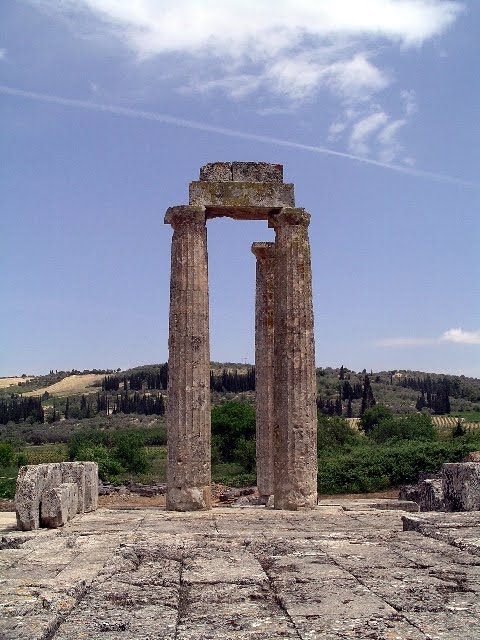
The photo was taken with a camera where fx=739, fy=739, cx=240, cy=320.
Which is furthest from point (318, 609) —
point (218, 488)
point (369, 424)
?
point (369, 424)

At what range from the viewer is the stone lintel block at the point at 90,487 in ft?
51.6

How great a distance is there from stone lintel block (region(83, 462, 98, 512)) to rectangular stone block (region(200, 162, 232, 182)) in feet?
22.6

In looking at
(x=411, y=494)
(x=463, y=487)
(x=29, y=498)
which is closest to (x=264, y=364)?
(x=411, y=494)

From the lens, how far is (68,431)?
74.1m

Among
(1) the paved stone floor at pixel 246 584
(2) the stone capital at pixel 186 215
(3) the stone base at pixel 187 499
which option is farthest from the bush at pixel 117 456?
(1) the paved stone floor at pixel 246 584

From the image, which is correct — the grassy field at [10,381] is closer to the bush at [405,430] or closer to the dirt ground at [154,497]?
the bush at [405,430]

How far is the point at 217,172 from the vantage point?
54.0ft

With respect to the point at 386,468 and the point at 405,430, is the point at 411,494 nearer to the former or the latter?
the point at 386,468

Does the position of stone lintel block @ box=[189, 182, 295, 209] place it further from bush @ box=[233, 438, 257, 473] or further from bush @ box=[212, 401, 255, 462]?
bush @ box=[212, 401, 255, 462]

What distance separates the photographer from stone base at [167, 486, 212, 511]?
15320 mm

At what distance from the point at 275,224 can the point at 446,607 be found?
12073 millimetres

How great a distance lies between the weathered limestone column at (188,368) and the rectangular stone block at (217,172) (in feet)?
2.77

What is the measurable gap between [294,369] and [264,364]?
→ 369 cm

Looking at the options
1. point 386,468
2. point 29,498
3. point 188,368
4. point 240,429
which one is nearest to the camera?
point 29,498
